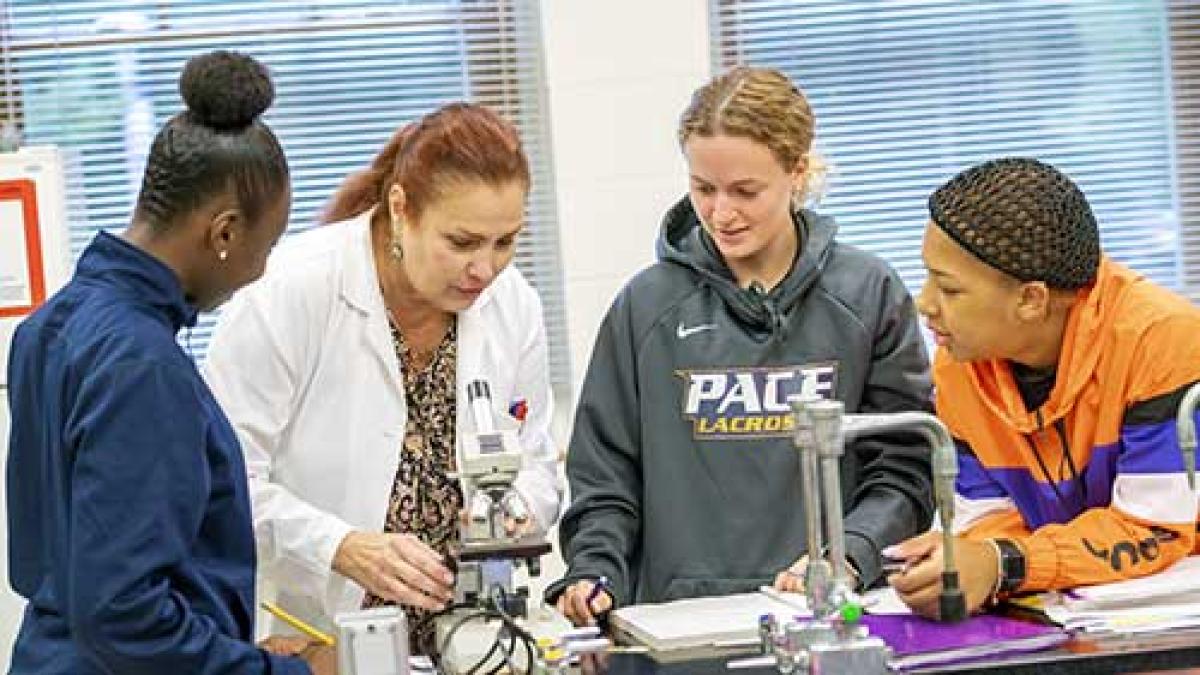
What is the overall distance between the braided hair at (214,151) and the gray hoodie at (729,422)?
2.82ft

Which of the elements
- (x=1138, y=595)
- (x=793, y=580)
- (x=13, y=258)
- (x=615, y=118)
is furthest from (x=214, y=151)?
(x=615, y=118)

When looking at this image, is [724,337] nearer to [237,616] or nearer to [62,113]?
[237,616]

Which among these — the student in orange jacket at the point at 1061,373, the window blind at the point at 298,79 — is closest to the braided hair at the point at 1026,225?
the student in orange jacket at the point at 1061,373

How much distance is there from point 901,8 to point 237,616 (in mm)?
2778

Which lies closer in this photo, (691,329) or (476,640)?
(476,640)

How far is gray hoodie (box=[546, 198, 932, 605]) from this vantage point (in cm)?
269

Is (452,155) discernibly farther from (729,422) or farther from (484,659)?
(484,659)

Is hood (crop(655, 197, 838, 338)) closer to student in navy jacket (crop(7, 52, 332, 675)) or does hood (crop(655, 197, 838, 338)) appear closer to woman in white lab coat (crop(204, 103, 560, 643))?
woman in white lab coat (crop(204, 103, 560, 643))

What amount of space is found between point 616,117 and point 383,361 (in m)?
1.49

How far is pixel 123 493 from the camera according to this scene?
1807mm

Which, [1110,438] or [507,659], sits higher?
[1110,438]

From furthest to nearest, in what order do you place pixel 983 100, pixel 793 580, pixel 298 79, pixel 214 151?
pixel 983 100 → pixel 298 79 → pixel 793 580 → pixel 214 151

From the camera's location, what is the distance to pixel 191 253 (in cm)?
196

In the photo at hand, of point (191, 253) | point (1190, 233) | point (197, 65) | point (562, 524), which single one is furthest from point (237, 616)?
point (1190, 233)
